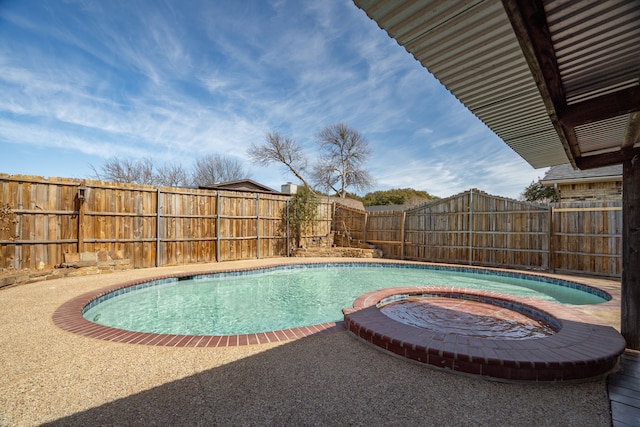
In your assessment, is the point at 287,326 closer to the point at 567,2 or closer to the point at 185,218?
the point at 567,2

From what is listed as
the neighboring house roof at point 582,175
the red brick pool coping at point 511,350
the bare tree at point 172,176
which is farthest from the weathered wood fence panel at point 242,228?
the bare tree at point 172,176

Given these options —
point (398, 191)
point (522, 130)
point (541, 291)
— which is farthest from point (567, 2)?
point (398, 191)

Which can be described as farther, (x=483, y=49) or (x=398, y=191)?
(x=398, y=191)

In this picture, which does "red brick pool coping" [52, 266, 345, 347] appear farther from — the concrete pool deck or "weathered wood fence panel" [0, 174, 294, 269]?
"weathered wood fence panel" [0, 174, 294, 269]

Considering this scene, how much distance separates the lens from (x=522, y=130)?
3.12 m

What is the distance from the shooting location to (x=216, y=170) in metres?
31.8

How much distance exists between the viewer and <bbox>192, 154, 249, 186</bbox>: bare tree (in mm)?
31195

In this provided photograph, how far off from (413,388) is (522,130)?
284 cm

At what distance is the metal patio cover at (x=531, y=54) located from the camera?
4.99 feet

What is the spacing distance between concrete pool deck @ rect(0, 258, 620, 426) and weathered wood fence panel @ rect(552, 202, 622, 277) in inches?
288

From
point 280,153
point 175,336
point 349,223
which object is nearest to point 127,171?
point 280,153

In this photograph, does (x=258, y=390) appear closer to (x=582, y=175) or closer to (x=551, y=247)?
(x=551, y=247)

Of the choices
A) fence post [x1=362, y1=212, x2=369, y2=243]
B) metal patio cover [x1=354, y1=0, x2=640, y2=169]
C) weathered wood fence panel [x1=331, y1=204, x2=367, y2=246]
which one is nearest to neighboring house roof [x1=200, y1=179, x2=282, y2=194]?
weathered wood fence panel [x1=331, y1=204, x2=367, y2=246]

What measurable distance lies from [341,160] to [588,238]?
73.6 feet
